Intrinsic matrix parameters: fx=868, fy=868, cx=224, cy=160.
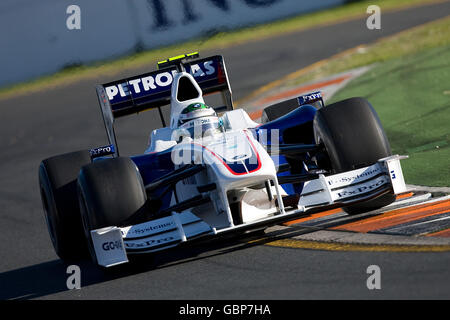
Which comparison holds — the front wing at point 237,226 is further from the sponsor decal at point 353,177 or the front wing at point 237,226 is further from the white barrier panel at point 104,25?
the white barrier panel at point 104,25

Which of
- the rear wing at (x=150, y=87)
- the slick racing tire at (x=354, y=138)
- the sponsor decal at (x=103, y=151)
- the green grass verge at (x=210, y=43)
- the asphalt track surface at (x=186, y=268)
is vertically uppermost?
the green grass verge at (x=210, y=43)

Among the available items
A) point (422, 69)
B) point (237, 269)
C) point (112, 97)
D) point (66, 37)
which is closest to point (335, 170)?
point (237, 269)

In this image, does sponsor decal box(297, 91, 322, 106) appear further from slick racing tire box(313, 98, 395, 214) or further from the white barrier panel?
the white barrier panel

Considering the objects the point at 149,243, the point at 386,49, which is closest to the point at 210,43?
the point at 386,49

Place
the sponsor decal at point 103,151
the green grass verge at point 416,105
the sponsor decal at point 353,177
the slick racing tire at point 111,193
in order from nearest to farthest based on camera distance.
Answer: the slick racing tire at point 111,193
the sponsor decal at point 353,177
the sponsor decal at point 103,151
the green grass verge at point 416,105

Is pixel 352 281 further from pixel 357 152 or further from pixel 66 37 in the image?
pixel 66 37

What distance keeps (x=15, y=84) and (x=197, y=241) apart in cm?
1588

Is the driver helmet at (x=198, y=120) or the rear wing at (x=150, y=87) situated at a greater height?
the rear wing at (x=150, y=87)

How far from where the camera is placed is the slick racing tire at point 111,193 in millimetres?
7016

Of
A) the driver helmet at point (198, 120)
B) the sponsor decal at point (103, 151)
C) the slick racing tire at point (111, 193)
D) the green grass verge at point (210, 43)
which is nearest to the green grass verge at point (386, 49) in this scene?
the green grass verge at point (210, 43)

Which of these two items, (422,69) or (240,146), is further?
(422,69)

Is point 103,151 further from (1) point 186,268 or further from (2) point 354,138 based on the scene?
(2) point 354,138

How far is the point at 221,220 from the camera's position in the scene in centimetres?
731

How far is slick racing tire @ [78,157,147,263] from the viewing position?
23.0 ft
